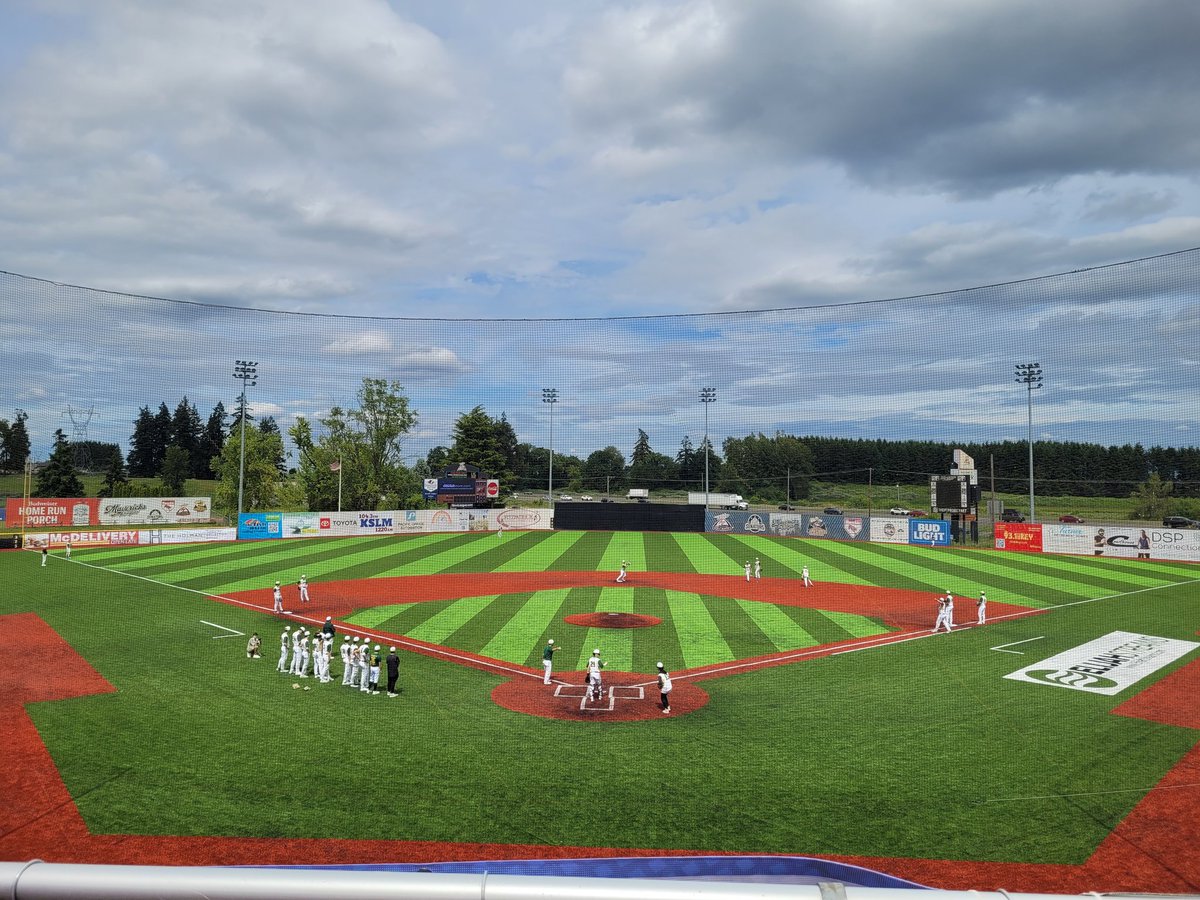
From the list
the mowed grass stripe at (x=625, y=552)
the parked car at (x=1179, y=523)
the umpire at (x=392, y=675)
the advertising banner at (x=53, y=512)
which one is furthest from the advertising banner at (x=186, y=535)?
the parked car at (x=1179, y=523)

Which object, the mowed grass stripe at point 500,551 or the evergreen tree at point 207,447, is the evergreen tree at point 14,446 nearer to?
the evergreen tree at point 207,447

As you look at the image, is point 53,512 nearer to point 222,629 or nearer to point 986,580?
point 222,629

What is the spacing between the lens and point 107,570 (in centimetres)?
4191

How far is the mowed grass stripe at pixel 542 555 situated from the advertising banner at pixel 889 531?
22535 millimetres

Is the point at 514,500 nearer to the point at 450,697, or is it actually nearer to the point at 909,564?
the point at 909,564

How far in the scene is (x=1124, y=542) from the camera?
5016 cm

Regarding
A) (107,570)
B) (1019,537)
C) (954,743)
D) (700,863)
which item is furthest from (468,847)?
(1019,537)

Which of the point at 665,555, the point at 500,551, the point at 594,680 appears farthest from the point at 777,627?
the point at 500,551

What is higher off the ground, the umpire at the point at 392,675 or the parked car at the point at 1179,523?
the parked car at the point at 1179,523

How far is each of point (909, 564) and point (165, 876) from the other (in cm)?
4939

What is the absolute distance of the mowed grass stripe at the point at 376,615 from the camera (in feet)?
97.2

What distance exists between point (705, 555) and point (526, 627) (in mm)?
24343

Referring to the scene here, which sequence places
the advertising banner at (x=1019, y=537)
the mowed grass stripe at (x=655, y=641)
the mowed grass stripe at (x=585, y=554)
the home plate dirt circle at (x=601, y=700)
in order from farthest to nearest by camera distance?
the advertising banner at (x=1019, y=537) → the mowed grass stripe at (x=585, y=554) → the mowed grass stripe at (x=655, y=641) → the home plate dirt circle at (x=601, y=700)

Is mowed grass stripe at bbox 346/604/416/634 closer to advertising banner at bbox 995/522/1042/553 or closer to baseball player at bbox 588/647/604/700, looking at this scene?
baseball player at bbox 588/647/604/700
